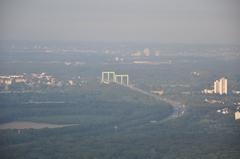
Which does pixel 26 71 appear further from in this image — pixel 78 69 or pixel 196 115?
pixel 196 115

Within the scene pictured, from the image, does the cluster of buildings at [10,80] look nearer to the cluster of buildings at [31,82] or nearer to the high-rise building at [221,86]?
the cluster of buildings at [31,82]

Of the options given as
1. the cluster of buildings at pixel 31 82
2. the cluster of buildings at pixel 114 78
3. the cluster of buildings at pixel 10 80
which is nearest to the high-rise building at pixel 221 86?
the cluster of buildings at pixel 114 78

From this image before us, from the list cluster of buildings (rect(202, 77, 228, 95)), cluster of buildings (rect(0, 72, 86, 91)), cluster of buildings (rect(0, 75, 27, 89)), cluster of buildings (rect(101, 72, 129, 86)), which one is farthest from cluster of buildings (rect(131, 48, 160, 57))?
cluster of buildings (rect(202, 77, 228, 95))

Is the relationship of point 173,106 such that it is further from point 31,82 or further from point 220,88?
point 31,82

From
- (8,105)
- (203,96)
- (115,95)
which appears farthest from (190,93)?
(8,105)

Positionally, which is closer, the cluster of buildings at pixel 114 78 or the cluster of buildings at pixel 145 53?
the cluster of buildings at pixel 114 78

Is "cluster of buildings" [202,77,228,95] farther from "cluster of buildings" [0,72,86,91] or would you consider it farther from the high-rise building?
"cluster of buildings" [0,72,86,91]

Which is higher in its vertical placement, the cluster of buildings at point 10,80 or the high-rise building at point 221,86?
the cluster of buildings at point 10,80
